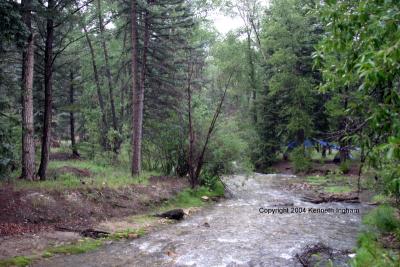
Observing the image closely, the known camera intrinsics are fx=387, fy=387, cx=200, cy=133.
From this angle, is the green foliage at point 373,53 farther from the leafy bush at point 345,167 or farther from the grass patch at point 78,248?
the leafy bush at point 345,167

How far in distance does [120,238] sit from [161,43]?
10732mm

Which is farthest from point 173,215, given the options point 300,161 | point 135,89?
point 300,161

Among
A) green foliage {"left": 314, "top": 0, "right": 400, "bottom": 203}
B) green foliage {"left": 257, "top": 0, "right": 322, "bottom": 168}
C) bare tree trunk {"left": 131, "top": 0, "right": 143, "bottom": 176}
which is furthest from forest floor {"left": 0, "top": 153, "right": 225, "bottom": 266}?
green foliage {"left": 257, "top": 0, "right": 322, "bottom": 168}

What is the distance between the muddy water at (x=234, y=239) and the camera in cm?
879

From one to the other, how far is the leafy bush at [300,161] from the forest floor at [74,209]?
42.6 ft

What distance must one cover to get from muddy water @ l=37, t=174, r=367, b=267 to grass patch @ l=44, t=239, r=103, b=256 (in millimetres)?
280

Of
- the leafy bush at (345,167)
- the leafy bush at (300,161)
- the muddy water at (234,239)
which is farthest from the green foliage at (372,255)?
the leafy bush at (300,161)

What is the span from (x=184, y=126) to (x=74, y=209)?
8.40 meters

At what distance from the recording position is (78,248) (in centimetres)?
935

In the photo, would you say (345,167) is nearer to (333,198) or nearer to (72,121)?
(333,198)

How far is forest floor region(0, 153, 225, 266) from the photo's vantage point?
9.43 metres

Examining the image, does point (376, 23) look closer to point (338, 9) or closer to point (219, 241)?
point (338, 9)

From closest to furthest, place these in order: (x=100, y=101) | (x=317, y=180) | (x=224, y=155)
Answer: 1. (x=224, y=155)
2. (x=317, y=180)
3. (x=100, y=101)

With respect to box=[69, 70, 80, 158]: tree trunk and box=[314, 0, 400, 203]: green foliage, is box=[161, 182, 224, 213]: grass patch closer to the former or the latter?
box=[69, 70, 80, 158]: tree trunk
